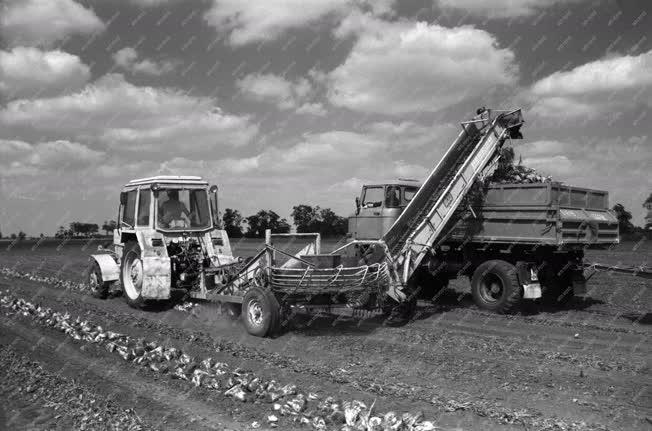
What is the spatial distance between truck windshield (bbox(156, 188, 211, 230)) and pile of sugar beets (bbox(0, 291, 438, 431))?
118 inches

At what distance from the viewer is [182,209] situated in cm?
1119

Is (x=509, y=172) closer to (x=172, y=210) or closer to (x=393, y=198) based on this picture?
(x=393, y=198)

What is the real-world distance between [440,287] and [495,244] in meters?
1.92

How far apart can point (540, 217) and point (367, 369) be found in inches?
205

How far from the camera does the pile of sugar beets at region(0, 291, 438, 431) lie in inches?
188

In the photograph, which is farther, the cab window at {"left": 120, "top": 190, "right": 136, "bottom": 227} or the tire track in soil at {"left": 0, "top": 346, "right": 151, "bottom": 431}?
the cab window at {"left": 120, "top": 190, "right": 136, "bottom": 227}

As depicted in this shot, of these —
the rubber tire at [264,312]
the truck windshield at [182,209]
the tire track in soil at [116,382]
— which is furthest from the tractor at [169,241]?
the tire track in soil at [116,382]

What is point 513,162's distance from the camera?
1144 cm

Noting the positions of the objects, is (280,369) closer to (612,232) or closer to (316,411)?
(316,411)

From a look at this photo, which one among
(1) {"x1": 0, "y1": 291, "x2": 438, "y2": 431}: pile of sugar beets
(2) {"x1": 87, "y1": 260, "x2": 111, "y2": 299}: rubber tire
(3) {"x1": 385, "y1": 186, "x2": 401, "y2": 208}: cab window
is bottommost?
(1) {"x1": 0, "y1": 291, "x2": 438, "y2": 431}: pile of sugar beets

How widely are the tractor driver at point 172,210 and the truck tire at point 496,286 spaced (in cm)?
566

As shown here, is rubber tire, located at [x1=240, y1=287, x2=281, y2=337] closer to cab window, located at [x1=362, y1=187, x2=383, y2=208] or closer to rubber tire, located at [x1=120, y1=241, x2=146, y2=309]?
rubber tire, located at [x1=120, y1=241, x2=146, y2=309]

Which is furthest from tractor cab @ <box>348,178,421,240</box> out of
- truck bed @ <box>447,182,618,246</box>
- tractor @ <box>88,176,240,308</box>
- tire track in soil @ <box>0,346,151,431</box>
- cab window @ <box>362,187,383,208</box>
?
tire track in soil @ <box>0,346,151,431</box>

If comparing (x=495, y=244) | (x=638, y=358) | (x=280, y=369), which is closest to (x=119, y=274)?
(x=280, y=369)
